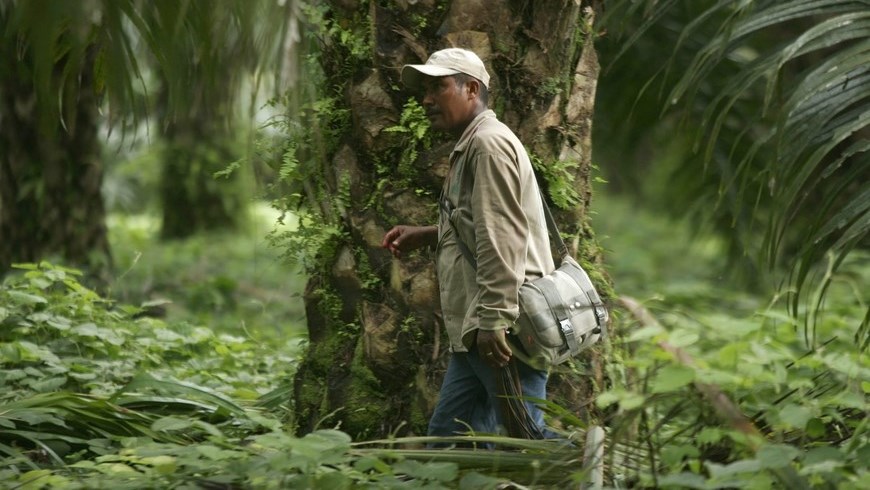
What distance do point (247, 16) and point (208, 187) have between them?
12280 mm

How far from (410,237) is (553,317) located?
716mm

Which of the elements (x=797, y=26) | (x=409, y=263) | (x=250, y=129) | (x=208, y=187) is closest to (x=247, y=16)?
(x=250, y=129)

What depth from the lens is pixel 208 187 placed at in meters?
15.4

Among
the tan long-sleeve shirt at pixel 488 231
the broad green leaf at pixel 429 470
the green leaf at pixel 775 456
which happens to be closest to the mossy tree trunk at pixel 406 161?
the tan long-sleeve shirt at pixel 488 231

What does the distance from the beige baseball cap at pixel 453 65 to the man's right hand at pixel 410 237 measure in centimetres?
61

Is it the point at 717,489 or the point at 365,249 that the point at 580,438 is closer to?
the point at 717,489

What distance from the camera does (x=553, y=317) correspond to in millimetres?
4164

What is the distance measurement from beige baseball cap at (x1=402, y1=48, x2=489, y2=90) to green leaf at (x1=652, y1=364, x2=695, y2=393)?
1.49 meters

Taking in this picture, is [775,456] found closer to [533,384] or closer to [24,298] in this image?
[533,384]

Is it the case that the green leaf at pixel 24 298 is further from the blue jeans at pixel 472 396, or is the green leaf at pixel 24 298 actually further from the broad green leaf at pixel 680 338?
the broad green leaf at pixel 680 338

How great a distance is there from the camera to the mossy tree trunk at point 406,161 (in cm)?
480

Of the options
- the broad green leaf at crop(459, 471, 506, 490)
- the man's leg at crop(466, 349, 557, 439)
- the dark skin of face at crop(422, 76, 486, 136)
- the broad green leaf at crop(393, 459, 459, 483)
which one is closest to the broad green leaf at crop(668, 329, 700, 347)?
the broad green leaf at crop(459, 471, 506, 490)

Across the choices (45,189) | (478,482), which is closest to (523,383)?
(478,482)

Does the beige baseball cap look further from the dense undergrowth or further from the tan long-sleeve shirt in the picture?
the dense undergrowth
